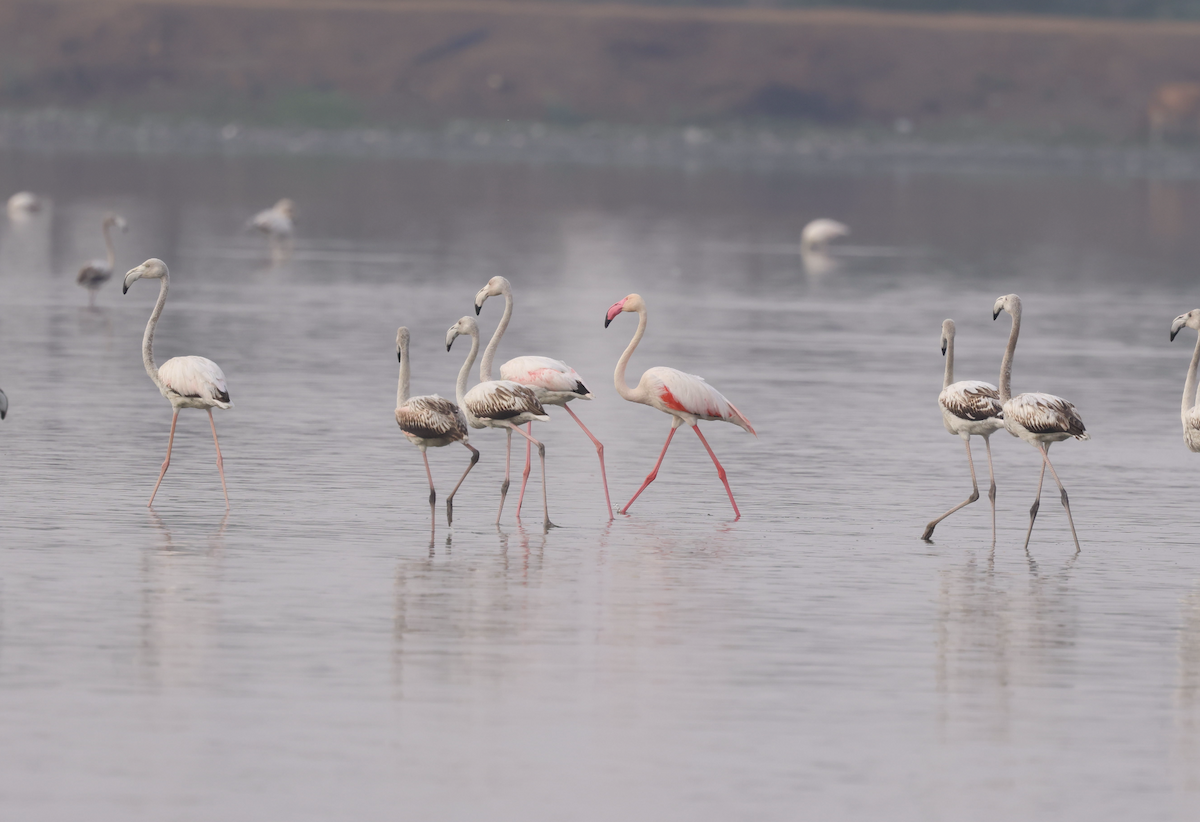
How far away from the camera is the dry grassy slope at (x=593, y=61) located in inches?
3629

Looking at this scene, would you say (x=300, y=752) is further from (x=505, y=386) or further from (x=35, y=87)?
(x=35, y=87)

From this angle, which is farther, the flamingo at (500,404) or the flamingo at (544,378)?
the flamingo at (544,378)

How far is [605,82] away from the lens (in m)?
94.9

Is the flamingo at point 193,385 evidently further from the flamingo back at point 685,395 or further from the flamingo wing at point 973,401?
the flamingo wing at point 973,401

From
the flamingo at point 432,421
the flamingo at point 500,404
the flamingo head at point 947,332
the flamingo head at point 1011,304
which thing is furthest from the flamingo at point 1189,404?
the flamingo at point 432,421

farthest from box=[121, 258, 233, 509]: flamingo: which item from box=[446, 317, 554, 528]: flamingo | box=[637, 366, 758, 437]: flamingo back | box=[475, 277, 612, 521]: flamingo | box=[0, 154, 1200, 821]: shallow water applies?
box=[637, 366, 758, 437]: flamingo back

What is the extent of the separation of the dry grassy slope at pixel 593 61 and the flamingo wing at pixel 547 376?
78.3 m

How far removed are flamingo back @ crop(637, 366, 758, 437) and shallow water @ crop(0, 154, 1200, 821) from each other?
59 cm

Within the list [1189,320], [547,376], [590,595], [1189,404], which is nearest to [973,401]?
[1189,404]

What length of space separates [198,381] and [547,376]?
2.01 meters

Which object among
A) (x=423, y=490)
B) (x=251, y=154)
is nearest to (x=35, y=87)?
(x=251, y=154)

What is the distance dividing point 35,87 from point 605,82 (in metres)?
24.3

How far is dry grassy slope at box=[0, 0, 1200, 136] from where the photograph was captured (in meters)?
92.2

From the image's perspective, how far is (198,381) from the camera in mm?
12547
